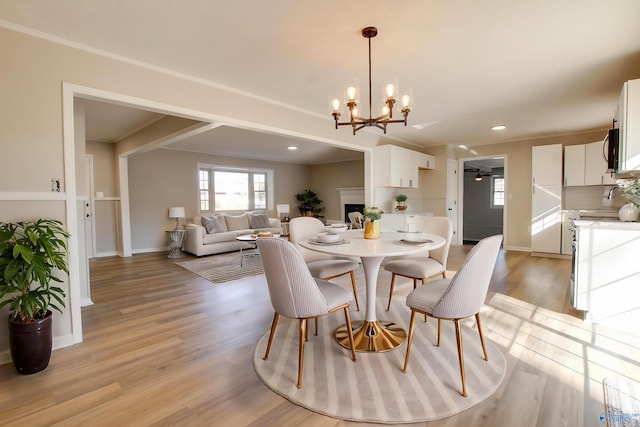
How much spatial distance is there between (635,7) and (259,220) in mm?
6666

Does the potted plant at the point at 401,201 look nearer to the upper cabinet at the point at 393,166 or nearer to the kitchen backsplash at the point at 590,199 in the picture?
the upper cabinet at the point at 393,166

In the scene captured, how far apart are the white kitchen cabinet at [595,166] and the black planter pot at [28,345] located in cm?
734

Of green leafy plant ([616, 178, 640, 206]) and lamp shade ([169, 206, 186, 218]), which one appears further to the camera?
lamp shade ([169, 206, 186, 218])

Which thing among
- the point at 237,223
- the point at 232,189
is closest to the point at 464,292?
the point at 237,223

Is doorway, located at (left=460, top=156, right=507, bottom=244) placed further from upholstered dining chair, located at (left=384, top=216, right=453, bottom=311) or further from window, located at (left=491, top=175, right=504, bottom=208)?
upholstered dining chair, located at (left=384, top=216, right=453, bottom=311)

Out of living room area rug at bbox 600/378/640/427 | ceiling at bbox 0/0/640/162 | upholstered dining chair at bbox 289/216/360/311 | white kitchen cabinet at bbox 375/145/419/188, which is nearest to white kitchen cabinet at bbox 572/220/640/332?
living room area rug at bbox 600/378/640/427

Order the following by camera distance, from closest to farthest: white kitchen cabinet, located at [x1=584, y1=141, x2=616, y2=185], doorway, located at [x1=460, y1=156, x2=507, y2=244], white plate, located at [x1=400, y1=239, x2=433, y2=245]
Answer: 1. white plate, located at [x1=400, y1=239, x2=433, y2=245]
2. white kitchen cabinet, located at [x1=584, y1=141, x2=616, y2=185]
3. doorway, located at [x1=460, y1=156, x2=507, y2=244]

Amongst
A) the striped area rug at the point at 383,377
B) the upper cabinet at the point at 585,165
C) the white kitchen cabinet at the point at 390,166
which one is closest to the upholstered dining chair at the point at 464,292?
the striped area rug at the point at 383,377

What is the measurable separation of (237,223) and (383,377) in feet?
18.6

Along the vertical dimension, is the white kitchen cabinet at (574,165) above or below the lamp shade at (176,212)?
→ above

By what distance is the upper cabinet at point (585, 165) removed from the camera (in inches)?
204

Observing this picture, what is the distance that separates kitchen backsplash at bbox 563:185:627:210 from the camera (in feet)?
17.6

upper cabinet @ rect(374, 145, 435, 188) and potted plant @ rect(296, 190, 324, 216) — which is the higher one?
upper cabinet @ rect(374, 145, 435, 188)

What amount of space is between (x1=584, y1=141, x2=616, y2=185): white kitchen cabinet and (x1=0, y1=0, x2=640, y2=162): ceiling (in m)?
1.68
